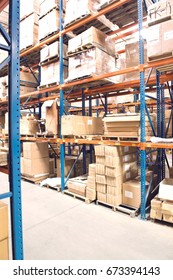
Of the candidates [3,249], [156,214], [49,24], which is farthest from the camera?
[49,24]

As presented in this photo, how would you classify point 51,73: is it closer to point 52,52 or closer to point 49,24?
point 52,52

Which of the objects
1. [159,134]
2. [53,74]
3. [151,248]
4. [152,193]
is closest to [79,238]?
[151,248]

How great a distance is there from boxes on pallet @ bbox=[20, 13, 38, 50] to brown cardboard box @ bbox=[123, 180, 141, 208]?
501cm

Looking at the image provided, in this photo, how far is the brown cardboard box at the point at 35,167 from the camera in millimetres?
6418

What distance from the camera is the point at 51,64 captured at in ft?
19.1

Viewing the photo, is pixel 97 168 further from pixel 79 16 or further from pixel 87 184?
pixel 79 16

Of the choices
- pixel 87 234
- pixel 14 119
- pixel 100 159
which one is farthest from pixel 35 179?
pixel 14 119

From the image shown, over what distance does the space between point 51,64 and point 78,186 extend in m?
3.48

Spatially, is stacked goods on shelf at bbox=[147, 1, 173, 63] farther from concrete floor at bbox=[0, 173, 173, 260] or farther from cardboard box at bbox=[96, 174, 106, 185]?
concrete floor at bbox=[0, 173, 173, 260]

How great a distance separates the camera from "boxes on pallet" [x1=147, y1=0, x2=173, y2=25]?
3418 mm

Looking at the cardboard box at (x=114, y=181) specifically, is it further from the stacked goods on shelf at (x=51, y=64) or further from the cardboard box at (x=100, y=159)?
the stacked goods on shelf at (x=51, y=64)

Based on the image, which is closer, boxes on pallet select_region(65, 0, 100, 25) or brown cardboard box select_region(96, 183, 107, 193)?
brown cardboard box select_region(96, 183, 107, 193)

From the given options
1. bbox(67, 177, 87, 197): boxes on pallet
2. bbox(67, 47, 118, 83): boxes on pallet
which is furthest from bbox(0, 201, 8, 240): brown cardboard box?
bbox(67, 47, 118, 83): boxes on pallet

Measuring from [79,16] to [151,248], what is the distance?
496 cm
